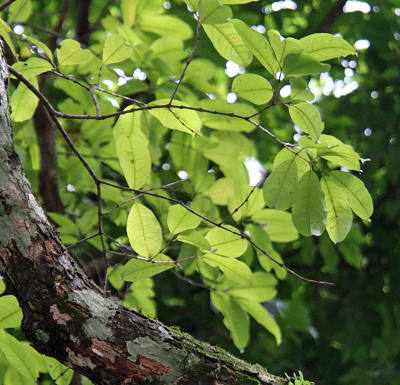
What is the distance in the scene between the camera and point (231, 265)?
4.89 feet

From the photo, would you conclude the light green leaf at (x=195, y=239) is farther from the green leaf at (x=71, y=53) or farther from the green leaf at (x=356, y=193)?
the green leaf at (x=71, y=53)

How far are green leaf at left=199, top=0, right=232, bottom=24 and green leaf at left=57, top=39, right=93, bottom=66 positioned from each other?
1.25ft

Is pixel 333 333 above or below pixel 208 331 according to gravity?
below

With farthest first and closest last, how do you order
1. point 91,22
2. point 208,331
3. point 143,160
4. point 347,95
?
point 91,22 → point 347,95 → point 208,331 → point 143,160

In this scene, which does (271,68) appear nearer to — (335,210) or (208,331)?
(335,210)

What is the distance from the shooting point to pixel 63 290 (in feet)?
3.82

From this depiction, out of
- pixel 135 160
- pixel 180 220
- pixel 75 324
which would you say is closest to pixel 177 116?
pixel 135 160

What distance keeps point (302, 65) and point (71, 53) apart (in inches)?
24.8

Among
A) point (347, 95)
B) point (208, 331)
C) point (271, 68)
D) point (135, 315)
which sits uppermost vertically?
point (271, 68)

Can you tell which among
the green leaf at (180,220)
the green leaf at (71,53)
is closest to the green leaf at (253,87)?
the green leaf at (180,220)

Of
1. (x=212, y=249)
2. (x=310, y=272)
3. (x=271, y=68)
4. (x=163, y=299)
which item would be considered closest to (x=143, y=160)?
(x=212, y=249)

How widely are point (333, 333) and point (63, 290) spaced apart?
2143 millimetres

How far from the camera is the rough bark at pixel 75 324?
1144 mm

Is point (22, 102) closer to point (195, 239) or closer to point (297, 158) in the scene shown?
point (195, 239)
